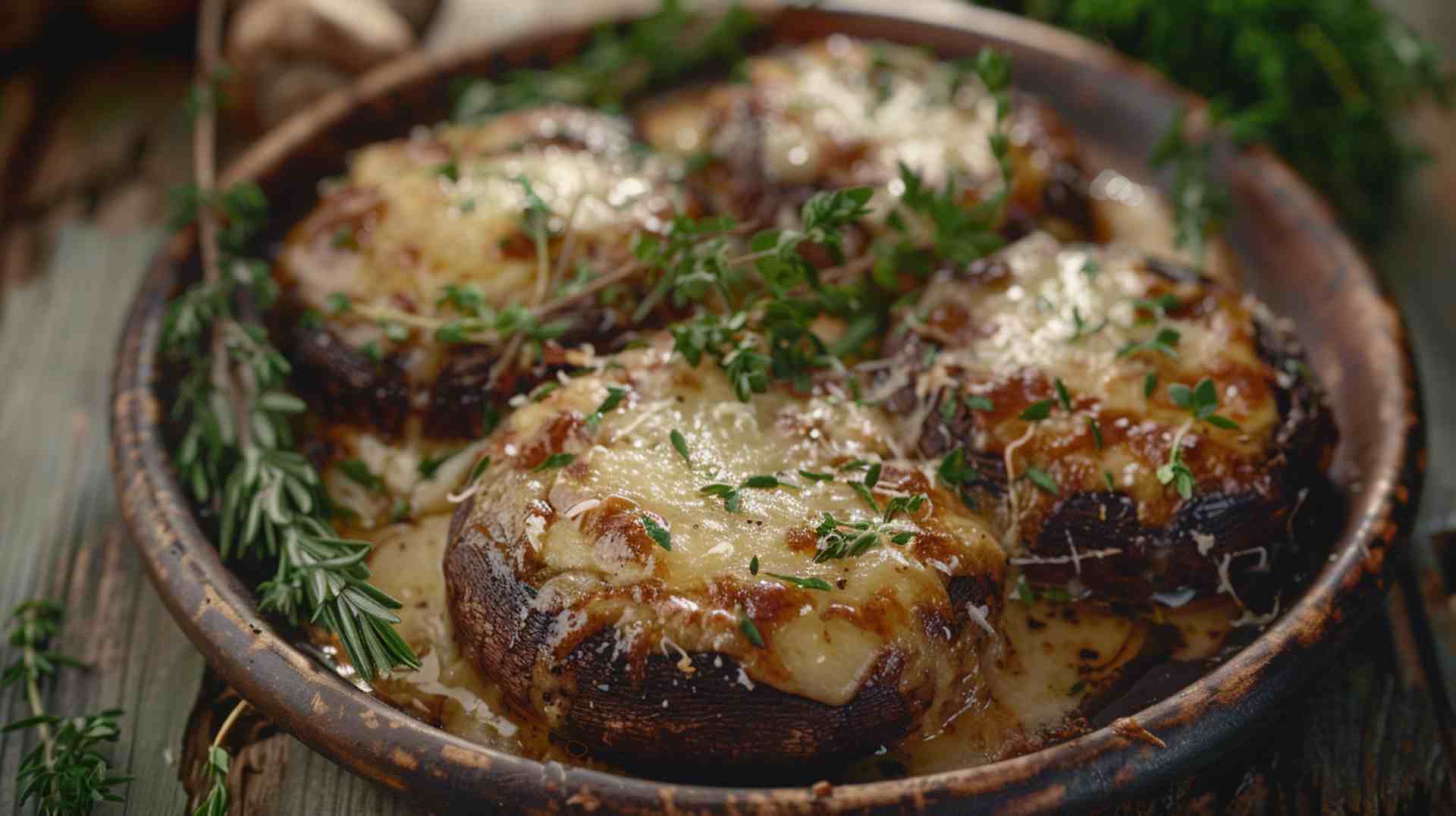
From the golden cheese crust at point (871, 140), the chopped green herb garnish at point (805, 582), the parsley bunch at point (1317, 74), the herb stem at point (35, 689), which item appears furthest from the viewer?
the parsley bunch at point (1317, 74)

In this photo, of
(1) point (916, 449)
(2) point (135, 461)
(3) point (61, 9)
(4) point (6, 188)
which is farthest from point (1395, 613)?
(3) point (61, 9)

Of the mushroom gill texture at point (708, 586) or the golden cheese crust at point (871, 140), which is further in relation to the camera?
the golden cheese crust at point (871, 140)


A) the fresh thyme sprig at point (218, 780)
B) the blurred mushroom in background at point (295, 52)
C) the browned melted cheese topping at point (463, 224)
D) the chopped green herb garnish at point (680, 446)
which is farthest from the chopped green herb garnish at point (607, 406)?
the blurred mushroom in background at point (295, 52)

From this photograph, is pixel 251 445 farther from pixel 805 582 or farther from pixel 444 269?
pixel 805 582

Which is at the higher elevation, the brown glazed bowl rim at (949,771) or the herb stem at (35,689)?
the brown glazed bowl rim at (949,771)

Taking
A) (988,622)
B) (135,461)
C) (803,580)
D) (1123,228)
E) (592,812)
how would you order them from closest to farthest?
(592,812)
(803,580)
(988,622)
(135,461)
(1123,228)

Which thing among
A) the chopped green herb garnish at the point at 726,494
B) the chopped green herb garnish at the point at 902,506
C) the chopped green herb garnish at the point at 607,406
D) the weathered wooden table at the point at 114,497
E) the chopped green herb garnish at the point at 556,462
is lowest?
the weathered wooden table at the point at 114,497

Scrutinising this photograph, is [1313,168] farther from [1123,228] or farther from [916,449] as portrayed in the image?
[916,449]

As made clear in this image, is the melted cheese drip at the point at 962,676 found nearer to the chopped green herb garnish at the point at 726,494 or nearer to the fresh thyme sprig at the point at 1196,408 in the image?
the fresh thyme sprig at the point at 1196,408
